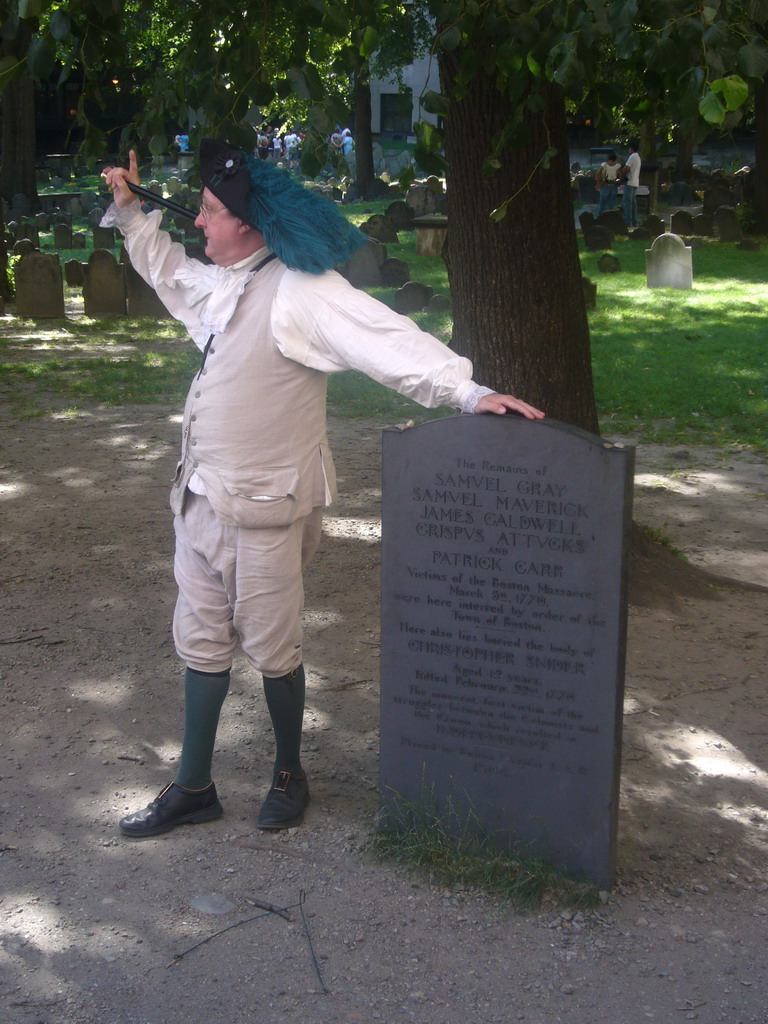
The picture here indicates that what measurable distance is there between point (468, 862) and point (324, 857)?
44cm

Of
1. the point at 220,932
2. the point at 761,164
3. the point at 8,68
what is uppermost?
the point at 761,164

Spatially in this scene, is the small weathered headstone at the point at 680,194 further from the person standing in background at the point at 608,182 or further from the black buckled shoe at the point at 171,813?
the black buckled shoe at the point at 171,813

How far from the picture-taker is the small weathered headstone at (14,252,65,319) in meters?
14.5

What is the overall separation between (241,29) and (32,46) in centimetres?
105

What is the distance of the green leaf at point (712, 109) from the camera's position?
9.70ft

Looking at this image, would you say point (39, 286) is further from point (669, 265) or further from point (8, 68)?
point (8, 68)

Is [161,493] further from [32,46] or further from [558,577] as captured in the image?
[558,577]

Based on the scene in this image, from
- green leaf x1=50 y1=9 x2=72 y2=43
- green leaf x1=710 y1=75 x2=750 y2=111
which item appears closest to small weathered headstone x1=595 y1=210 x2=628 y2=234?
green leaf x1=50 y1=9 x2=72 y2=43

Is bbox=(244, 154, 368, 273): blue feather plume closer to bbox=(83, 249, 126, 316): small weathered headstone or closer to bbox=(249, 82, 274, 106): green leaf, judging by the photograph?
bbox=(249, 82, 274, 106): green leaf

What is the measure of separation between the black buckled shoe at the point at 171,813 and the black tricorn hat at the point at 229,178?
177 cm

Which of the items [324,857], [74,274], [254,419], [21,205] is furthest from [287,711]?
[21,205]

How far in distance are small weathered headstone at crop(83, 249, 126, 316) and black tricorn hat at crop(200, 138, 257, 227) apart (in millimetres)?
12135

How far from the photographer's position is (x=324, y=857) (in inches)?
137

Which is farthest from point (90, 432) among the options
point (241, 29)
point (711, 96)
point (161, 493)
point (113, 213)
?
point (711, 96)
